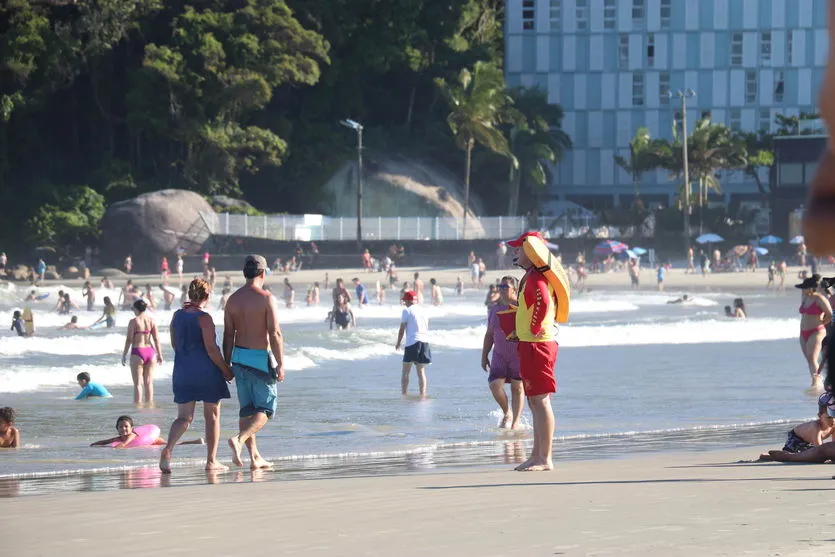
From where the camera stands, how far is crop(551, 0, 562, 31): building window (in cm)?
8712

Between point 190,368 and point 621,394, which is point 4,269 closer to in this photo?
point 621,394

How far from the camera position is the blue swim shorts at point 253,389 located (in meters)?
9.53

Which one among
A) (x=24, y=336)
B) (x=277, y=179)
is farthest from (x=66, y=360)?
(x=277, y=179)

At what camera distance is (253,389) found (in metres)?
9.55

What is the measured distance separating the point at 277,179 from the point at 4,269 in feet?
44.9

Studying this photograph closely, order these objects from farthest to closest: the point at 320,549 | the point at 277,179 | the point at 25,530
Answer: the point at 277,179, the point at 25,530, the point at 320,549

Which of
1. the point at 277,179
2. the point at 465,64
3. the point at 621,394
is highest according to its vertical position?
the point at 465,64

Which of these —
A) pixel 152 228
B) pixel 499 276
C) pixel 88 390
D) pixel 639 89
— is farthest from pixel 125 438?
pixel 639 89

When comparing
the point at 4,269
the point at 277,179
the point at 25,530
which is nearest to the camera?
the point at 25,530

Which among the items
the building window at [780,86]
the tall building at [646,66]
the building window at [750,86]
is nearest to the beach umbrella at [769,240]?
the tall building at [646,66]

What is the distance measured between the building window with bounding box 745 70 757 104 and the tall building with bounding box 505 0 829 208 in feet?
0.20

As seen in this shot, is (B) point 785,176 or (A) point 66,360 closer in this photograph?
(A) point 66,360

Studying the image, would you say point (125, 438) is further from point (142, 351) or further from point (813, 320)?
point (813, 320)

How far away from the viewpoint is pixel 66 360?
80.9 feet
